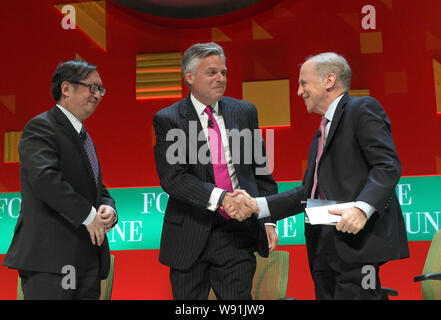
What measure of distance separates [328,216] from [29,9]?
3700 millimetres

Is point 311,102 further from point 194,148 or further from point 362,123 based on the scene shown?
point 194,148

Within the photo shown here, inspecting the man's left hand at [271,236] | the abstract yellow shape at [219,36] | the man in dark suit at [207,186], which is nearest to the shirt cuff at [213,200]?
the man in dark suit at [207,186]

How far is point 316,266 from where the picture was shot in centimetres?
253

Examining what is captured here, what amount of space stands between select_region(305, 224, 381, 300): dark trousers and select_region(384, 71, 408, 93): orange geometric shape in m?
2.18

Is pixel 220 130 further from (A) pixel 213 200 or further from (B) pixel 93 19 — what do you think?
(B) pixel 93 19

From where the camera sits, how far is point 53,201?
8.14 ft

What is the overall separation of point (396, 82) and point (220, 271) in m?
2.46

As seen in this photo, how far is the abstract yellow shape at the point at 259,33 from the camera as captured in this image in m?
4.53

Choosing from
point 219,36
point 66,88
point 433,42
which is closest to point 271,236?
point 66,88

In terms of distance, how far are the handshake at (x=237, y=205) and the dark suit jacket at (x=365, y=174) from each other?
1.35ft

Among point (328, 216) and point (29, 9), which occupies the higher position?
point (29, 9)

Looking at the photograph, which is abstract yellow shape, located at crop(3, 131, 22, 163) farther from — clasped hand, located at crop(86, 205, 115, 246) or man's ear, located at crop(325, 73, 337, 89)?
man's ear, located at crop(325, 73, 337, 89)

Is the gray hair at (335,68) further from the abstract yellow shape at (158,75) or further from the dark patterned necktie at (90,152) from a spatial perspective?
the abstract yellow shape at (158,75)
